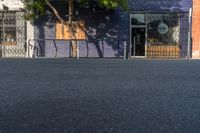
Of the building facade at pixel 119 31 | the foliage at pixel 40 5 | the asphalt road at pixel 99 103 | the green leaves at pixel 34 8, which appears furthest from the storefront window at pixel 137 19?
the asphalt road at pixel 99 103

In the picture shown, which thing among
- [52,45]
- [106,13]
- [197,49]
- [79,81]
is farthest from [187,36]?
[79,81]

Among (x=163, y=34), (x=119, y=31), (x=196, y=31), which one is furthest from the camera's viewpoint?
(x=163, y=34)

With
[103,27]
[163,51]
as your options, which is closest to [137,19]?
[103,27]

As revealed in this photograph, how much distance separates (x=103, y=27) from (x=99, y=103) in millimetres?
22628

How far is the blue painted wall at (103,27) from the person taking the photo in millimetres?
28922

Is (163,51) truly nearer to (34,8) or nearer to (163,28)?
(163,28)

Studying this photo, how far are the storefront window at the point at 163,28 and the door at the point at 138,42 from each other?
38 cm

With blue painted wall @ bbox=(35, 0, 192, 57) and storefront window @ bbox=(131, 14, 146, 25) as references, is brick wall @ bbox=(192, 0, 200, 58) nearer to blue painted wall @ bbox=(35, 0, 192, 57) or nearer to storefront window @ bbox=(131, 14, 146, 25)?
blue painted wall @ bbox=(35, 0, 192, 57)

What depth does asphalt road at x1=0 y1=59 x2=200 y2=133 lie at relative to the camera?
5.25 metres

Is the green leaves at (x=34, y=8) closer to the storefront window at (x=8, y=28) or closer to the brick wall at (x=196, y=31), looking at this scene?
the storefront window at (x=8, y=28)

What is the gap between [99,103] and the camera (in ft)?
21.7

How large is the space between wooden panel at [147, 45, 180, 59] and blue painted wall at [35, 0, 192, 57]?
0.73 metres

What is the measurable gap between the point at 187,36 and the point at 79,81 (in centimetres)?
2090

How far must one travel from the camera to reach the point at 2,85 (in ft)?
27.7
